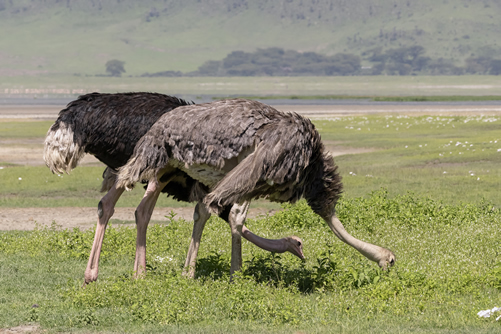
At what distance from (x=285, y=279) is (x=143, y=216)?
73.6 inches

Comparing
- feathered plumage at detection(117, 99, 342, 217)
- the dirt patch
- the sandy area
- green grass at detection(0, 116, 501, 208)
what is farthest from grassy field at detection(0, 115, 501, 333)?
the sandy area

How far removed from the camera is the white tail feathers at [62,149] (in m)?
9.09

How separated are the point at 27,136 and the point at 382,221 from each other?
27629mm

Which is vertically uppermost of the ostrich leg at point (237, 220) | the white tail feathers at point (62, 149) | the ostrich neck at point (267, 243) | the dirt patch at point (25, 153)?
the white tail feathers at point (62, 149)

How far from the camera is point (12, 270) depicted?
10344 millimetres

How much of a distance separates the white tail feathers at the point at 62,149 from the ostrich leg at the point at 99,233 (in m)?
0.60

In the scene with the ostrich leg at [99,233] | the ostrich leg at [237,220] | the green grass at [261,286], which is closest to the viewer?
the green grass at [261,286]

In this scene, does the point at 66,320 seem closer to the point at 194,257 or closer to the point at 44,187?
the point at 194,257

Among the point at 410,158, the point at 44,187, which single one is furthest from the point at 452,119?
the point at 44,187

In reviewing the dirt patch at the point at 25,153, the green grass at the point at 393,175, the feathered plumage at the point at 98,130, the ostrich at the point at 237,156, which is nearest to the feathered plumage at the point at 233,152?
the ostrich at the point at 237,156

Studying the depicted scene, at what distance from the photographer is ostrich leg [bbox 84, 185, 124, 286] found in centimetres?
905

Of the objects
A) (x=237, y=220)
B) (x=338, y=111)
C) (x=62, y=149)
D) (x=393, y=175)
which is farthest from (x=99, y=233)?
(x=338, y=111)

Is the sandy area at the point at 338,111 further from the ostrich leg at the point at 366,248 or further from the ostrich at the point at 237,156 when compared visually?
the ostrich leg at the point at 366,248

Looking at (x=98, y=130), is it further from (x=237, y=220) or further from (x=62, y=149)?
(x=237, y=220)
